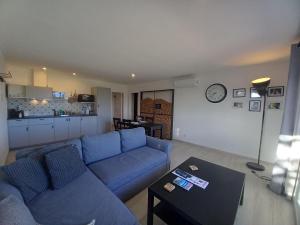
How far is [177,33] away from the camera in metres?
1.87

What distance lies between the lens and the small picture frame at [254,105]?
325 centimetres

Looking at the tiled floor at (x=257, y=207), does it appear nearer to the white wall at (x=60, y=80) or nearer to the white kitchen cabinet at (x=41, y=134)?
the white kitchen cabinet at (x=41, y=134)

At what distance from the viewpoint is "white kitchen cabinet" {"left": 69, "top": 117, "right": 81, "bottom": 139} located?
15.0 feet

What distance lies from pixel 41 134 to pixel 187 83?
15.8ft

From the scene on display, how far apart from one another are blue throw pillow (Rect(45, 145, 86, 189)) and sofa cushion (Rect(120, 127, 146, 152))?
892mm

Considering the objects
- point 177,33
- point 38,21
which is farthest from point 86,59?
point 177,33

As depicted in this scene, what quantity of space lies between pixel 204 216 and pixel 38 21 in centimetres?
284

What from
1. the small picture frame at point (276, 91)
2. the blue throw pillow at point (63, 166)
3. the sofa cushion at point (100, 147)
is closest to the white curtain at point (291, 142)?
the small picture frame at point (276, 91)

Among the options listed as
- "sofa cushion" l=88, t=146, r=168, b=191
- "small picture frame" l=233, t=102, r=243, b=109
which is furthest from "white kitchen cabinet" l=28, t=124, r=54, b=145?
"small picture frame" l=233, t=102, r=243, b=109

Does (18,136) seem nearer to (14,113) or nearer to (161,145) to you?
(14,113)

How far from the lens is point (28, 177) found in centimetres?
125

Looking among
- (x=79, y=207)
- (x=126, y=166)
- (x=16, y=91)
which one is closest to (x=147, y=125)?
(x=126, y=166)

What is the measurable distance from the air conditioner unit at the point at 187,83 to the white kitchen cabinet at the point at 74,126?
12.3ft

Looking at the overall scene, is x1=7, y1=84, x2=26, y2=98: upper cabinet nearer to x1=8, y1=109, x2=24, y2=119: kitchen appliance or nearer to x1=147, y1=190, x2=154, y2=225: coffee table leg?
x1=8, y1=109, x2=24, y2=119: kitchen appliance
